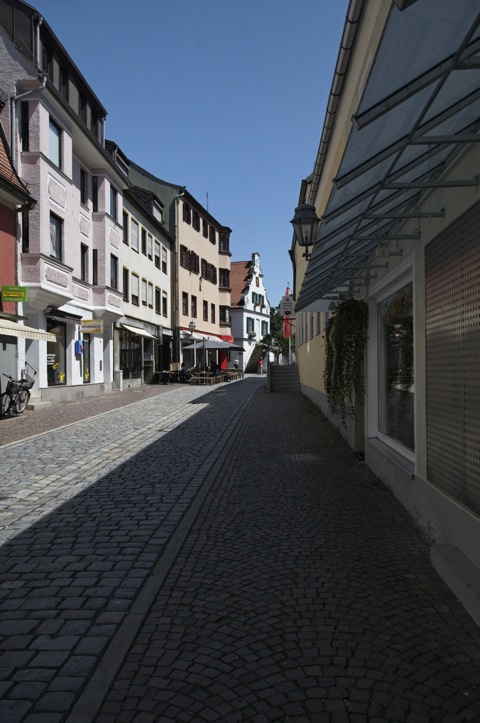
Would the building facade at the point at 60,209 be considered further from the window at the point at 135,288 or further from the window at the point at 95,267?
the window at the point at 135,288

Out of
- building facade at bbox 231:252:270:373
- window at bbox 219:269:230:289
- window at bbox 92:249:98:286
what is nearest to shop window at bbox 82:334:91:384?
window at bbox 92:249:98:286

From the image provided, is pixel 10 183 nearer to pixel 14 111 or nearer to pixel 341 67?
pixel 14 111

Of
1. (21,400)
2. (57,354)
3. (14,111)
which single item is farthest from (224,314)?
(21,400)

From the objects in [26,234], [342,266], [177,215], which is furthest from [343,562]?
[177,215]

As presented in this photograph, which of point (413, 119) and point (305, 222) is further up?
point (305, 222)

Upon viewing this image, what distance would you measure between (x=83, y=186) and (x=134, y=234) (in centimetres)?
775

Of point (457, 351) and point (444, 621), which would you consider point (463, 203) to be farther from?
point (444, 621)

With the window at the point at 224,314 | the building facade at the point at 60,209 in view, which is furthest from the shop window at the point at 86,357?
the window at the point at 224,314

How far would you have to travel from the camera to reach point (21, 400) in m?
15.6

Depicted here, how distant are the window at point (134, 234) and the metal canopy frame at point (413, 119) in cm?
2601

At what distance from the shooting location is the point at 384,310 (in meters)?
7.71

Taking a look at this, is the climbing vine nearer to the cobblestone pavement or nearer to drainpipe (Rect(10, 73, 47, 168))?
the cobblestone pavement

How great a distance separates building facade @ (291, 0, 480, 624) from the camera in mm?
2779

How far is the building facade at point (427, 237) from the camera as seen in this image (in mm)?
2779
